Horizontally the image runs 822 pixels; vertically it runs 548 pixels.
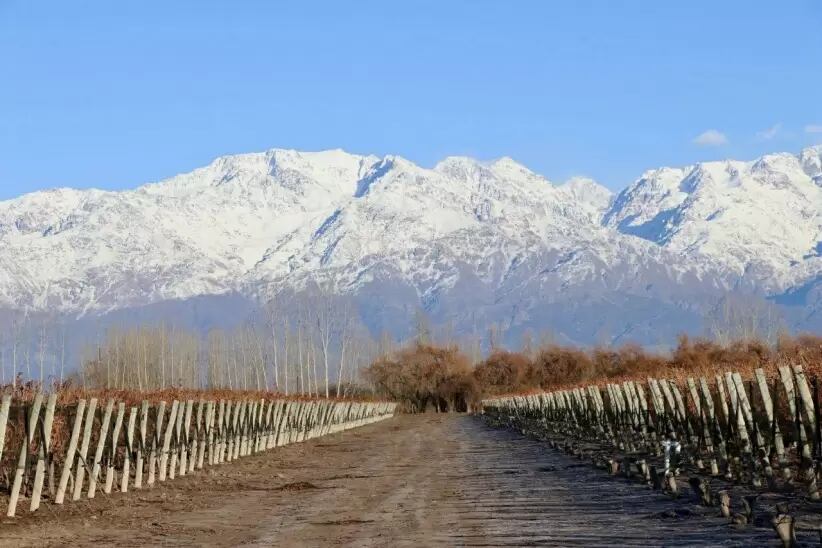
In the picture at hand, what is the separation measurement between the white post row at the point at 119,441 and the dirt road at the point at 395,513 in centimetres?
65

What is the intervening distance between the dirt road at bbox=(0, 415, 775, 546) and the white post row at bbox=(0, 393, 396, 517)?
2.14 feet

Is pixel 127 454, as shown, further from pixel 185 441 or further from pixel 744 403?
pixel 744 403

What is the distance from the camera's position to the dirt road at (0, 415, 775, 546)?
1583 cm

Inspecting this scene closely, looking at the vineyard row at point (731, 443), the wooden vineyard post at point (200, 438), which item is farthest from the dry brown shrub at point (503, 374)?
the wooden vineyard post at point (200, 438)

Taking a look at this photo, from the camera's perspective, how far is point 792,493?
18.8 metres

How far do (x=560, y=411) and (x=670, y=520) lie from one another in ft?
116

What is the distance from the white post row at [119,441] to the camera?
20.0 meters

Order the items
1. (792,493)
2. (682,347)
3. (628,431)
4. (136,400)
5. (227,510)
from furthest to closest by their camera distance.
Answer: (682,347), (628,431), (136,400), (227,510), (792,493)

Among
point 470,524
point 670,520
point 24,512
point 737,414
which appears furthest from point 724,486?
point 24,512

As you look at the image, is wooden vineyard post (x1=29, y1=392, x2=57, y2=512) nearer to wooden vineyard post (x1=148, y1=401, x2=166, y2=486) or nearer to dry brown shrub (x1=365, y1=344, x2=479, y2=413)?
wooden vineyard post (x1=148, y1=401, x2=166, y2=486)

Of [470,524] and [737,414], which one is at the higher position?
[737,414]

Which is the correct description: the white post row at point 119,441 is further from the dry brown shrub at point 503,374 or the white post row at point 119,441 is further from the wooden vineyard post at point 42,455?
the dry brown shrub at point 503,374

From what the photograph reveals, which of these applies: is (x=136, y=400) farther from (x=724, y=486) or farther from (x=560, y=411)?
(x=560, y=411)

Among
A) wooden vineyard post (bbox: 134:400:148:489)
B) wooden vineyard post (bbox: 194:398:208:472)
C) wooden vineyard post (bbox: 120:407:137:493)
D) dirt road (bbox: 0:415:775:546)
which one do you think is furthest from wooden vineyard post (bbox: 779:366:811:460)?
wooden vineyard post (bbox: 194:398:208:472)
